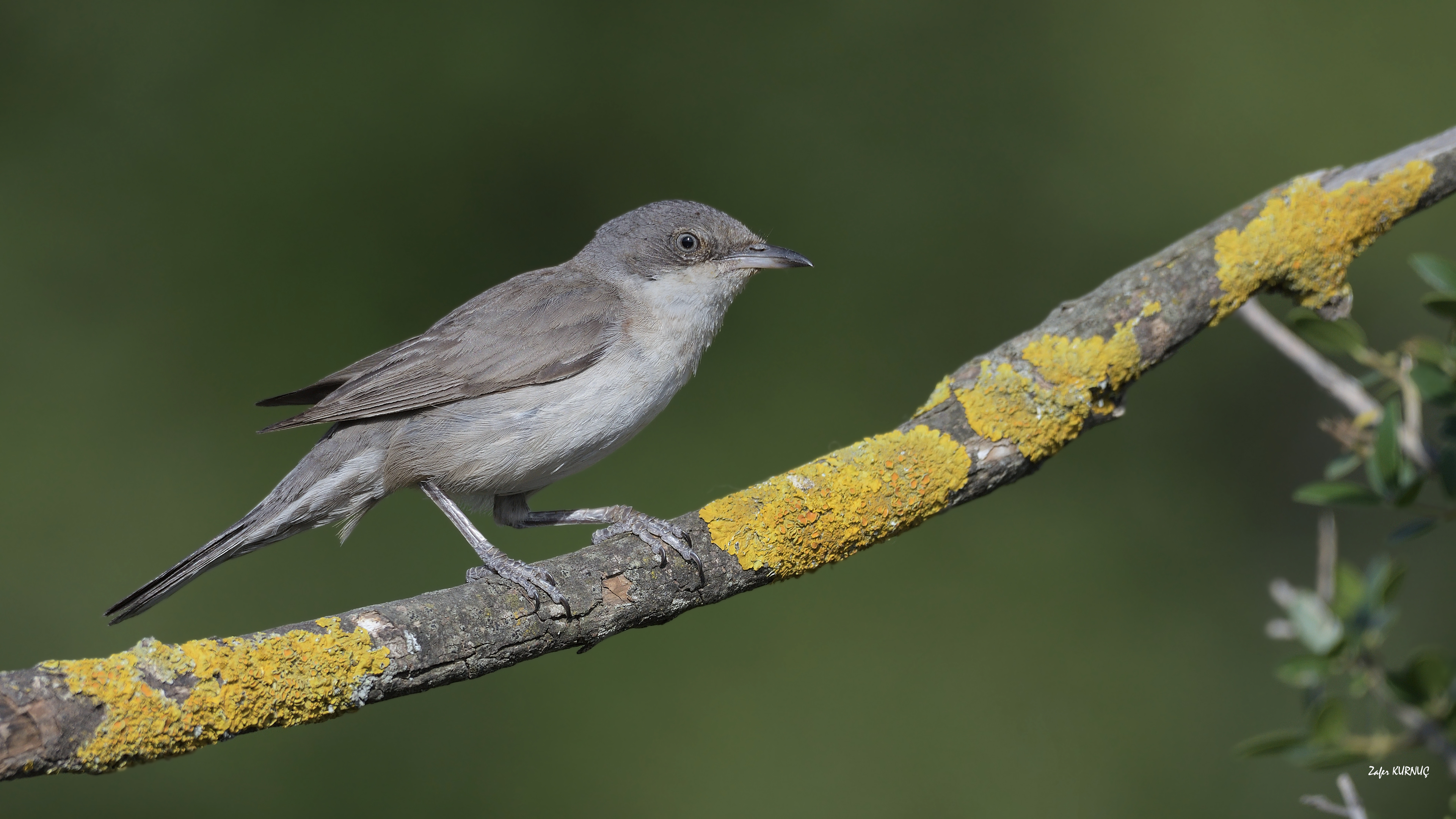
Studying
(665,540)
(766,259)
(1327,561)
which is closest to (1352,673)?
(1327,561)

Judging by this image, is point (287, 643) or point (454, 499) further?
point (454, 499)

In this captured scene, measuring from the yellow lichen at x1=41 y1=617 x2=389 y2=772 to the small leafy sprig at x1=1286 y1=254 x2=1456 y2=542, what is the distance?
79.3 inches

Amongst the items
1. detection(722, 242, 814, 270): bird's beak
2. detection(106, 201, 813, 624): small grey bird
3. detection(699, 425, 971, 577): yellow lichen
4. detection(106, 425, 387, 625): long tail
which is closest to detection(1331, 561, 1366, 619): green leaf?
detection(699, 425, 971, 577): yellow lichen

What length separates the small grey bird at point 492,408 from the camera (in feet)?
11.4

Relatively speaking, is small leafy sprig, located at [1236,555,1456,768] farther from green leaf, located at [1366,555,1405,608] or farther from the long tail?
the long tail

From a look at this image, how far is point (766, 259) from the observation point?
406 centimetres

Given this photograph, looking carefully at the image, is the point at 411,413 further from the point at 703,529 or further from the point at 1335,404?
the point at 1335,404

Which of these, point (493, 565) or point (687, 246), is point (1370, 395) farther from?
point (687, 246)

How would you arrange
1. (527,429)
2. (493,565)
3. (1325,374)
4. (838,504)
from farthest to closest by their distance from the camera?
(527,429) < (493,565) < (838,504) < (1325,374)

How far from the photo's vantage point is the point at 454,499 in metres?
3.77

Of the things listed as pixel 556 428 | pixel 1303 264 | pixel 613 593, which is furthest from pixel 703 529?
pixel 1303 264

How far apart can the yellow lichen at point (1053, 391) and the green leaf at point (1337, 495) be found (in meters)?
1.48

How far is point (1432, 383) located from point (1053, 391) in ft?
5.08

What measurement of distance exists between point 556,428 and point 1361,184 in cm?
279
